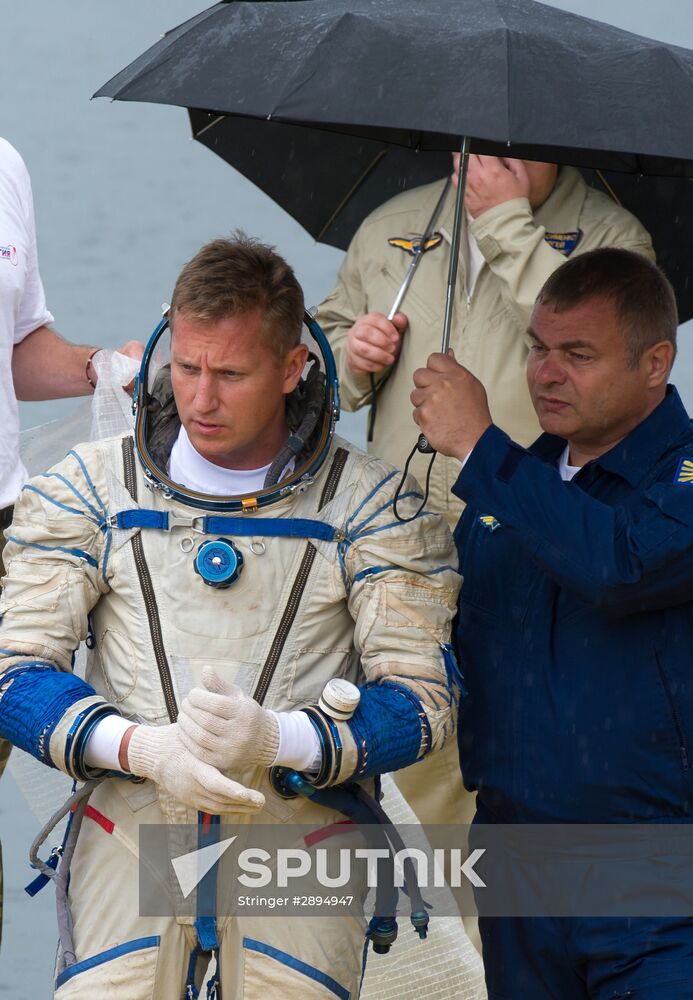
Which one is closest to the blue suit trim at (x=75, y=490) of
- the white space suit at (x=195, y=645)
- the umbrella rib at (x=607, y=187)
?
the white space suit at (x=195, y=645)

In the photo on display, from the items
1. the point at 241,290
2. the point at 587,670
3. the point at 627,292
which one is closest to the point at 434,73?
the point at 241,290

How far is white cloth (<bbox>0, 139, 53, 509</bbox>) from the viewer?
3148 millimetres

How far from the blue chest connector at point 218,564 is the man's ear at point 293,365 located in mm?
299

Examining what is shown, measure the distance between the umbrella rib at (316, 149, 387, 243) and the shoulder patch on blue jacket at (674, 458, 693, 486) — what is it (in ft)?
4.02

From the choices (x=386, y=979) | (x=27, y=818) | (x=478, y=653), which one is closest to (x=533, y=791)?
(x=478, y=653)

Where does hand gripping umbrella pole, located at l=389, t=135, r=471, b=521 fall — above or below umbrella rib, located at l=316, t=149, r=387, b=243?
below

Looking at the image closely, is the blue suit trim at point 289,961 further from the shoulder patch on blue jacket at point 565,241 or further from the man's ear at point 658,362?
the shoulder patch on blue jacket at point 565,241

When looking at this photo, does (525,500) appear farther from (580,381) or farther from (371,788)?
(371,788)

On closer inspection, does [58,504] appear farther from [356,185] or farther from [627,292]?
[356,185]

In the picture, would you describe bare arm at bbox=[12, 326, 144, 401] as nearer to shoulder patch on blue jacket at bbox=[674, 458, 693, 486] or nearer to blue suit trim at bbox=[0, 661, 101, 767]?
blue suit trim at bbox=[0, 661, 101, 767]

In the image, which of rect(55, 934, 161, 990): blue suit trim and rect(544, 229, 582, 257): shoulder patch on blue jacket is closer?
rect(55, 934, 161, 990): blue suit trim

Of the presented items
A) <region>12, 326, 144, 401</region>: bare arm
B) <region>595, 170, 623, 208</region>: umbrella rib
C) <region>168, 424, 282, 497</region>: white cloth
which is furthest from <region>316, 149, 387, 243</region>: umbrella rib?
<region>168, 424, 282, 497</region>: white cloth

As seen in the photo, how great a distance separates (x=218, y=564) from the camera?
2512 millimetres

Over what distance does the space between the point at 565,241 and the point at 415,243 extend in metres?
0.30
